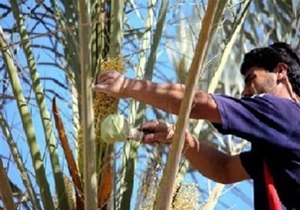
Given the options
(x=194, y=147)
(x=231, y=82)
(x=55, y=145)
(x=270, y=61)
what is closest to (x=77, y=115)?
(x=55, y=145)

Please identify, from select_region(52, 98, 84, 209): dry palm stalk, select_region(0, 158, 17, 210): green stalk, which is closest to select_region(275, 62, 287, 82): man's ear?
select_region(52, 98, 84, 209): dry palm stalk

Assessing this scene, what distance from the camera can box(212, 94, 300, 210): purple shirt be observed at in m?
1.28

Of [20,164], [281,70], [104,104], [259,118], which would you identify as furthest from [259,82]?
[20,164]

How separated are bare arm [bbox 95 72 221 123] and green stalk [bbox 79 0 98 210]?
0.04 m

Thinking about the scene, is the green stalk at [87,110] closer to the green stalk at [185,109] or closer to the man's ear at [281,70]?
the green stalk at [185,109]

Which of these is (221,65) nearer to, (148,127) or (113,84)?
(148,127)

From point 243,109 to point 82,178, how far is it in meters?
0.25

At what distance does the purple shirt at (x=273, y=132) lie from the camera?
128 cm

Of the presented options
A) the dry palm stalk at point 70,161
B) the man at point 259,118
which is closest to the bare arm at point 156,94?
the man at point 259,118

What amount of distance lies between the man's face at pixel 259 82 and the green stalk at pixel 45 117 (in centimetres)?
32

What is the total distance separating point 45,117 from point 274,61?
389 mm

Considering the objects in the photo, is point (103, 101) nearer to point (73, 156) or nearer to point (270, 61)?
point (73, 156)

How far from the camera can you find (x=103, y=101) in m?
1.32

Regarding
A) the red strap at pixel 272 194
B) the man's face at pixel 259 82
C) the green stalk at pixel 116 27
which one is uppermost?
the green stalk at pixel 116 27
